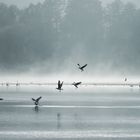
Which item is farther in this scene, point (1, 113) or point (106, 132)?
point (1, 113)

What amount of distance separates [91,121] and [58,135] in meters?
16.3

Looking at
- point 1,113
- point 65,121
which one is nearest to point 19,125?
point 65,121

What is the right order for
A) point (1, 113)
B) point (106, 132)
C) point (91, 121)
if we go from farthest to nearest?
1. point (1, 113)
2. point (91, 121)
3. point (106, 132)

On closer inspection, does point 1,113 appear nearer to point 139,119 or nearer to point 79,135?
point 139,119

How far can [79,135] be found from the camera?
69375 millimetres

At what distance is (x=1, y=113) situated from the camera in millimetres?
100562

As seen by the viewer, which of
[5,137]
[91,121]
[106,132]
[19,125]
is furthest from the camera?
[91,121]

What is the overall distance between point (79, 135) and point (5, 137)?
25.3ft

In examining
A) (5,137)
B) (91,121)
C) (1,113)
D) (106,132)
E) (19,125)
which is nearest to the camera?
(5,137)

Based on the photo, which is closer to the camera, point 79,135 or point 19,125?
point 79,135

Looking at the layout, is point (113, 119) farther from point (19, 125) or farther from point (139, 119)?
point (19, 125)

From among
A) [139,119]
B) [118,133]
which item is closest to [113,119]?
[139,119]

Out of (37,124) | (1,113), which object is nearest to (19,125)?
(37,124)

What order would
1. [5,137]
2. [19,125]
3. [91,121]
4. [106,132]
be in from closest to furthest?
1. [5,137]
2. [106,132]
3. [19,125]
4. [91,121]
